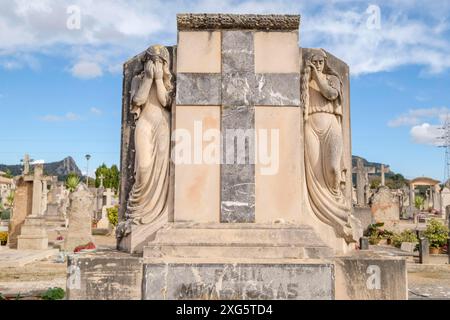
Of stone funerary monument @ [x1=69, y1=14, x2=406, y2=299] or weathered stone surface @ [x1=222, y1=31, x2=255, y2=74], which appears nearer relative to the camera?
stone funerary monument @ [x1=69, y1=14, x2=406, y2=299]

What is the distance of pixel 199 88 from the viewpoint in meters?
5.20

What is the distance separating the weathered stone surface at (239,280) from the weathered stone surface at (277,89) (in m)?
1.88

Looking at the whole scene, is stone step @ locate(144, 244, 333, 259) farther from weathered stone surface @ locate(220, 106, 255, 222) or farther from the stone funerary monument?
weathered stone surface @ locate(220, 106, 255, 222)

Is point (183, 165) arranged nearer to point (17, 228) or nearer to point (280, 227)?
point (280, 227)

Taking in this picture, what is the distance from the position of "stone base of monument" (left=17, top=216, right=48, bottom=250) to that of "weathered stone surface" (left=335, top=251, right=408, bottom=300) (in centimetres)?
1641

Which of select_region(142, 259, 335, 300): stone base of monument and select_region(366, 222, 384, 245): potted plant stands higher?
select_region(142, 259, 335, 300): stone base of monument

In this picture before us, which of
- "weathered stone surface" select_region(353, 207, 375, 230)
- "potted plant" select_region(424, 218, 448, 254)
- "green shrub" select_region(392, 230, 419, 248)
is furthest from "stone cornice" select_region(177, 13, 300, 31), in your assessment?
"weathered stone surface" select_region(353, 207, 375, 230)

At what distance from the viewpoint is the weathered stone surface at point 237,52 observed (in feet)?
17.2

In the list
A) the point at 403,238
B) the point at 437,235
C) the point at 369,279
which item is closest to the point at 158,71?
the point at 369,279

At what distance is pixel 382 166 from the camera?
44.9 meters

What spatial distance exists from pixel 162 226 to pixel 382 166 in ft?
142

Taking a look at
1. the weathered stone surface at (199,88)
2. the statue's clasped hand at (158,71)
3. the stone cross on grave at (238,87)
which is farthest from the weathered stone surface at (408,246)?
the statue's clasped hand at (158,71)

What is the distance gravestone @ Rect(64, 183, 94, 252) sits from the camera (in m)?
18.2
